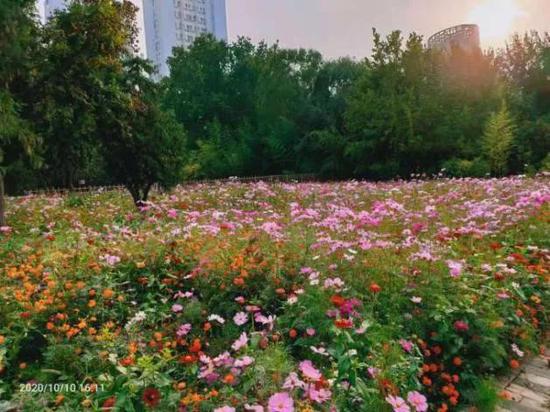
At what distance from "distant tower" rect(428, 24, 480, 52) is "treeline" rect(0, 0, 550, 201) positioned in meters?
1.51

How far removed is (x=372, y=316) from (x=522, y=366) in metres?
1.14

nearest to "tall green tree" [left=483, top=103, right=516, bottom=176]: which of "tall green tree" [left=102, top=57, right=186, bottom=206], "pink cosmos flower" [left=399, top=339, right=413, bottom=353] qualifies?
"tall green tree" [left=102, top=57, right=186, bottom=206]

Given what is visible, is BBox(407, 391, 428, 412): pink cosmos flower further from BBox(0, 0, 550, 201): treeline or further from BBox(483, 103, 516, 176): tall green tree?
BBox(483, 103, 516, 176): tall green tree

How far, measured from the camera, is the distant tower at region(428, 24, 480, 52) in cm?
1875

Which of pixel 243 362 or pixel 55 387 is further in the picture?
pixel 55 387

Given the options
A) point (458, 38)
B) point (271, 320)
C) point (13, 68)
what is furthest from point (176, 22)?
point (271, 320)

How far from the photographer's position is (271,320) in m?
2.12

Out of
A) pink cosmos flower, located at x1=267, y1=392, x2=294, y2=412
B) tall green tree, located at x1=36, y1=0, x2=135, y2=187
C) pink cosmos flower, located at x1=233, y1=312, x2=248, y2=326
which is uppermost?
tall green tree, located at x1=36, y1=0, x2=135, y2=187

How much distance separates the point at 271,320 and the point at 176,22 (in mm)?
55831

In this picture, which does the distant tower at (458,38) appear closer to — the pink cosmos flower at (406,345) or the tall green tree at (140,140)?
the tall green tree at (140,140)

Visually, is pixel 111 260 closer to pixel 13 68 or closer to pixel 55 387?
pixel 55 387

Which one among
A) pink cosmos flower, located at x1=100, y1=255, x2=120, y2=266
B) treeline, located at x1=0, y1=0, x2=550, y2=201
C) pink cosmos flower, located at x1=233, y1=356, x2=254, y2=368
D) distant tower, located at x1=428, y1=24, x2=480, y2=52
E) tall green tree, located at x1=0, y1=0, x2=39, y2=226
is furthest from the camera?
distant tower, located at x1=428, y1=24, x2=480, y2=52

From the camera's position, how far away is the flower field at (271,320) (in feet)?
5.85

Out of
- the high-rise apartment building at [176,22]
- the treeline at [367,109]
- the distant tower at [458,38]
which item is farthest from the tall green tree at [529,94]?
the high-rise apartment building at [176,22]
